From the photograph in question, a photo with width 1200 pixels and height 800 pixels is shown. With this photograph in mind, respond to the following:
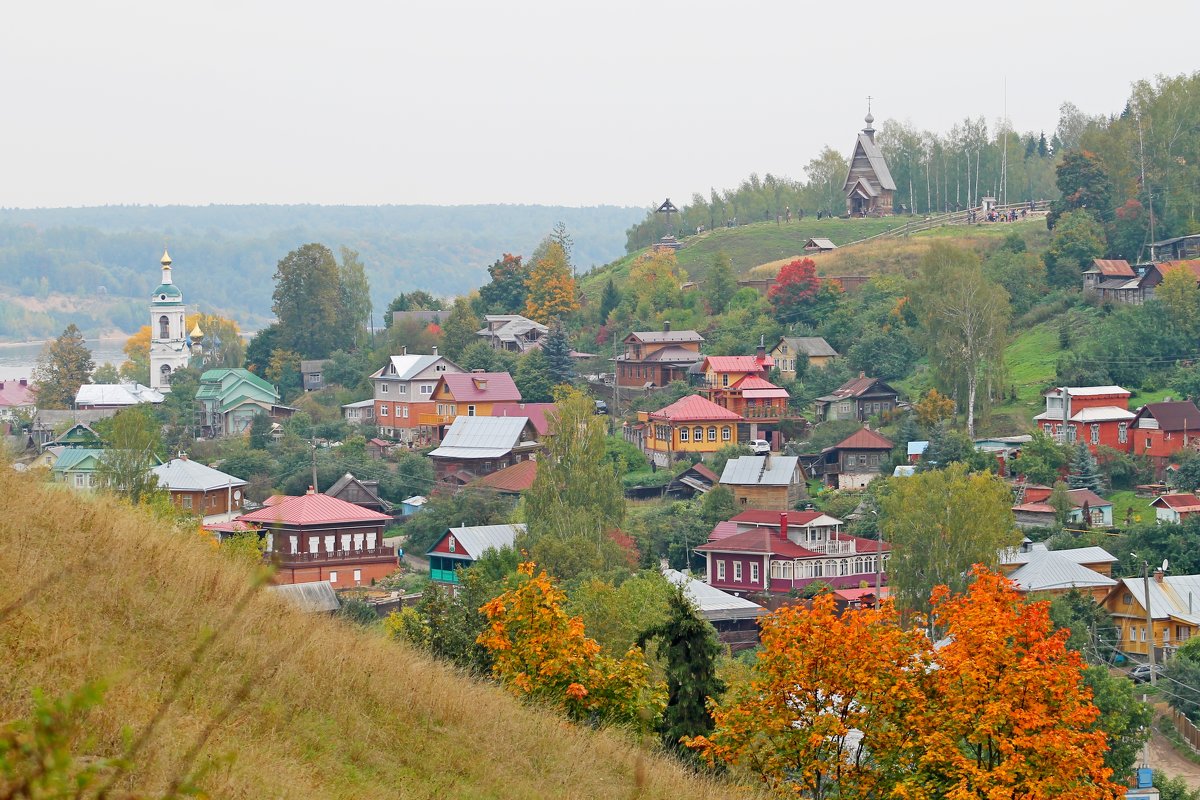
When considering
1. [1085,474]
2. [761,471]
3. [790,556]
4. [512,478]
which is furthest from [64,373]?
[1085,474]

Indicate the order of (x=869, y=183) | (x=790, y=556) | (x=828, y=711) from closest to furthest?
(x=828, y=711)
(x=790, y=556)
(x=869, y=183)

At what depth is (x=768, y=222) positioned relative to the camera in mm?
86750

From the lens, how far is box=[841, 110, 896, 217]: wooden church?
81.5 meters

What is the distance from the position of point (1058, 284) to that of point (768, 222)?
28766mm

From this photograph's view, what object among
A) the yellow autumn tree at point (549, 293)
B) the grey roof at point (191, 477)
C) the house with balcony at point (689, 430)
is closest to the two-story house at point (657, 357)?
the house with balcony at point (689, 430)

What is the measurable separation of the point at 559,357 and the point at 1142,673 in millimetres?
33173

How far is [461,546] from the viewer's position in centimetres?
4081

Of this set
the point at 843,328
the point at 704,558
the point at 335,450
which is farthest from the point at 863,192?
the point at 704,558

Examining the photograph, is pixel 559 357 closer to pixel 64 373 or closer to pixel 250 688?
pixel 64 373

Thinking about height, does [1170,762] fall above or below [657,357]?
below

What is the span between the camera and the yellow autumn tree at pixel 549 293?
234 feet

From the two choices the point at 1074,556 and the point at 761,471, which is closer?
the point at 1074,556

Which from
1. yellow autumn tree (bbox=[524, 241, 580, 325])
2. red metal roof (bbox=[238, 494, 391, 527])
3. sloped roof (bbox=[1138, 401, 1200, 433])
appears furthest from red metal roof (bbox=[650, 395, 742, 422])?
yellow autumn tree (bbox=[524, 241, 580, 325])

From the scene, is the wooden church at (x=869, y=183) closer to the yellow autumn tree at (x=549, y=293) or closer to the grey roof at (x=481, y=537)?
the yellow autumn tree at (x=549, y=293)
